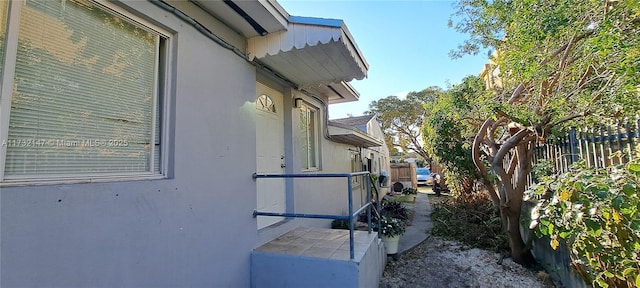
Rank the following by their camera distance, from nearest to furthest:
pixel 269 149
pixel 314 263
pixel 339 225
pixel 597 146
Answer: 1. pixel 314 263
2. pixel 597 146
3. pixel 269 149
4. pixel 339 225

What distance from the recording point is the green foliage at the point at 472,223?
5453mm

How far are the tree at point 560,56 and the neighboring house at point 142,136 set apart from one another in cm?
178

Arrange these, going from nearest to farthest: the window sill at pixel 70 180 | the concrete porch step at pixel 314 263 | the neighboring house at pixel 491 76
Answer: the window sill at pixel 70 180, the concrete porch step at pixel 314 263, the neighboring house at pixel 491 76

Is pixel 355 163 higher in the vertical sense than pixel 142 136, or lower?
lower

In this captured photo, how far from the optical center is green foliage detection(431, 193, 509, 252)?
5453mm

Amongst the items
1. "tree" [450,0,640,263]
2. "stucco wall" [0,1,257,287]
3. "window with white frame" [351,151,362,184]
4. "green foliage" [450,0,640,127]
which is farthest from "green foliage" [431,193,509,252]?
"stucco wall" [0,1,257,287]

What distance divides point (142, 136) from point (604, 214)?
11.5 ft

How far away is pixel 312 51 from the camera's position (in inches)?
133

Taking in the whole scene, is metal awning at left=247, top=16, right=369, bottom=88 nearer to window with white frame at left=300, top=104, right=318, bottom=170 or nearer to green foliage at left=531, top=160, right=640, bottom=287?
window with white frame at left=300, top=104, right=318, bottom=170

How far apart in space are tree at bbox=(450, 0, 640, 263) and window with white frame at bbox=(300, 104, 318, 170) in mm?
3169

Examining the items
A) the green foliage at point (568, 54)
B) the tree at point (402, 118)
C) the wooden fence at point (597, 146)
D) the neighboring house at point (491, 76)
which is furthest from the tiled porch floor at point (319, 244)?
the tree at point (402, 118)

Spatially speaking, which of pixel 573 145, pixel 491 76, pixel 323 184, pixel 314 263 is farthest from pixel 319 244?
pixel 491 76

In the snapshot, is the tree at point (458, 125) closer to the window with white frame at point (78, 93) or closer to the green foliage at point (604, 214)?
the green foliage at point (604, 214)

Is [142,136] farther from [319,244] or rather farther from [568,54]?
[568,54]
